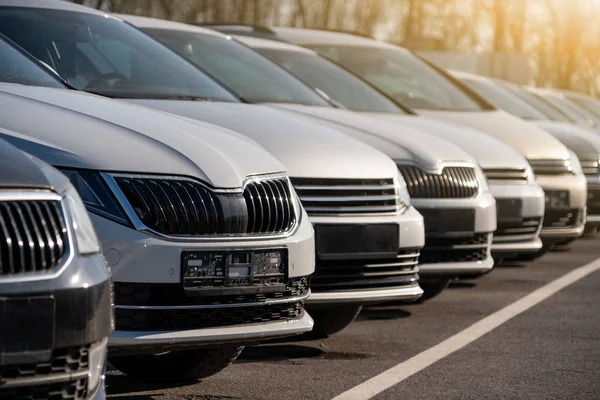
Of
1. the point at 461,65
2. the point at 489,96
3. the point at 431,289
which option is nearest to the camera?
the point at 431,289

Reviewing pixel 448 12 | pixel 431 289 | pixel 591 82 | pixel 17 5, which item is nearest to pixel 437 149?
pixel 431 289

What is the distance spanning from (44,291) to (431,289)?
18.8 feet

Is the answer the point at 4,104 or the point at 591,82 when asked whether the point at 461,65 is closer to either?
the point at 4,104

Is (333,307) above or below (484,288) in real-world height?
above

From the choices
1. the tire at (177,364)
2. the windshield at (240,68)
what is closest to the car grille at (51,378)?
the tire at (177,364)

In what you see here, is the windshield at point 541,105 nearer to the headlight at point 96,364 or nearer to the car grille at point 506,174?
the car grille at point 506,174

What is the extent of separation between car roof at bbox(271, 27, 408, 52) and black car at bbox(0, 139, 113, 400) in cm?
766

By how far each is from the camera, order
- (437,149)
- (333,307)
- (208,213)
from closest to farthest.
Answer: (208,213)
(333,307)
(437,149)

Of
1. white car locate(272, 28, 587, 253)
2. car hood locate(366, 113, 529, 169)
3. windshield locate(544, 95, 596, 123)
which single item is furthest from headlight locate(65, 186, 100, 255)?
windshield locate(544, 95, 596, 123)

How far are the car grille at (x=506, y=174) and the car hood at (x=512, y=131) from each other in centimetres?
A: 106

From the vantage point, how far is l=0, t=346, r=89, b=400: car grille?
390cm

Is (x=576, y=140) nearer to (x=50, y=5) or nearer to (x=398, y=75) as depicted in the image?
(x=398, y=75)

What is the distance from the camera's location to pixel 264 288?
560 cm

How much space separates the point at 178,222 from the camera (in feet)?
17.4
